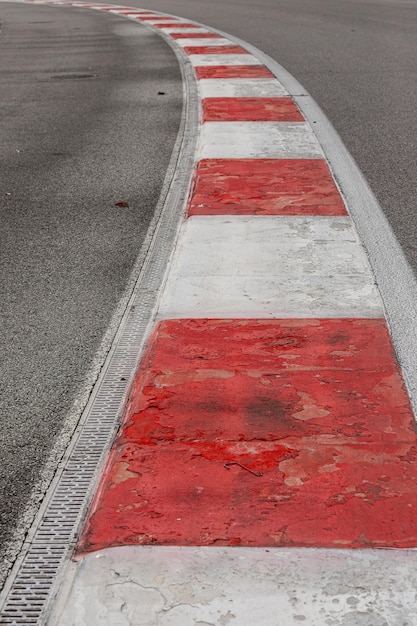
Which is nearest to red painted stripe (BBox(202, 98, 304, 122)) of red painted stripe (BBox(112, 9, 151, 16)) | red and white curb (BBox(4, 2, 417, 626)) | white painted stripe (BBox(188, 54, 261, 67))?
white painted stripe (BBox(188, 54, 261, 67))

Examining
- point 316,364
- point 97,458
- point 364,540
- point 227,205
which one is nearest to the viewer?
point 364,540

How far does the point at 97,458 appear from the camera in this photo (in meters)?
3.06

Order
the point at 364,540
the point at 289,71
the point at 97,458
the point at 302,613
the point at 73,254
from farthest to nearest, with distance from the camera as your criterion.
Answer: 1. the point at 289,71
2. the point at 73,254
3. the point at 97,458
4. the point at 364,540
5. the point at 302,613

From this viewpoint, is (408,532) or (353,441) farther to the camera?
(353,441)

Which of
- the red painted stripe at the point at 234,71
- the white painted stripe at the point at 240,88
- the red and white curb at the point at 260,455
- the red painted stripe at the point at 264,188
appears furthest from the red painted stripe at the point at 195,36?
the red and white curb at the point at 260,455

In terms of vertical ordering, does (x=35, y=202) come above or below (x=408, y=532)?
below

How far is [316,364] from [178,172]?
324 cm

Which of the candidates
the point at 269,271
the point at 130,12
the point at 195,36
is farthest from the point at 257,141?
the point at 130,12

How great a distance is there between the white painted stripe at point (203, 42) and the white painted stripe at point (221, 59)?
1275 mm

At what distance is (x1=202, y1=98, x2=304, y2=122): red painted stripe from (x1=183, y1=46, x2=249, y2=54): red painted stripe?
412 centimetres

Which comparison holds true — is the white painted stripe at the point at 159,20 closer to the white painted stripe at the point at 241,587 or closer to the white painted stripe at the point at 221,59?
the white painted stripe at the point at 221,59

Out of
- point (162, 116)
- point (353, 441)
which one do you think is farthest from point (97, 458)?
point (162, 116)

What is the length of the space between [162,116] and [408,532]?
21.9ft

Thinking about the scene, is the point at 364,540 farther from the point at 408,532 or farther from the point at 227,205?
the point at 227,205
